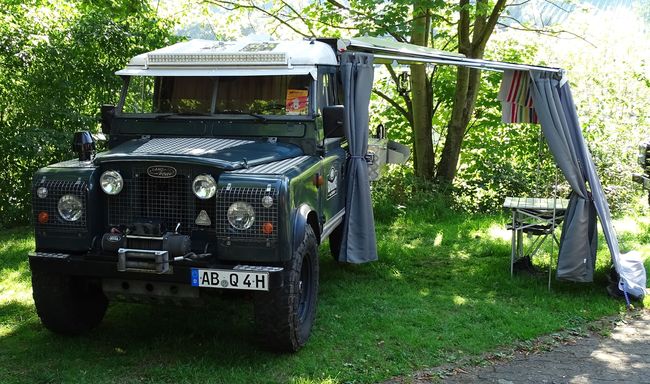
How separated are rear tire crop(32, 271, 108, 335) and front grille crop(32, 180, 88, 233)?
40 cm

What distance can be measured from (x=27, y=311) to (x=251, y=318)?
2040mm

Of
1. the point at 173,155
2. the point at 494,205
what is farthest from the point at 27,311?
the point at 494,205

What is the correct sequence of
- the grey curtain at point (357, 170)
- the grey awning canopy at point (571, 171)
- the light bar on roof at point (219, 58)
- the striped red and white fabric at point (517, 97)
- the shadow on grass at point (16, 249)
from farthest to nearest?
the shadow on grass at point (16, 249)
the striped red and white fabric at point (517, 97)
the grey curtain at point (357, 170)
the grey awning canopy at point (571, 171)
the light bar on roof at point (219, 58)

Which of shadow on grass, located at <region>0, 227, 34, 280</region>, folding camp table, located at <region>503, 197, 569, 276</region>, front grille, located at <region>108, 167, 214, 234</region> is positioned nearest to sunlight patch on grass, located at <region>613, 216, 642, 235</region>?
folding camp table, located at <region>503, 197, 569, 276</region>

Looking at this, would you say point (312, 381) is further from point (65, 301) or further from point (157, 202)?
point (65, 301)

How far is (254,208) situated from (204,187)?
0.47m

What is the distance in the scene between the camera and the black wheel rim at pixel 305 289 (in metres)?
5.27

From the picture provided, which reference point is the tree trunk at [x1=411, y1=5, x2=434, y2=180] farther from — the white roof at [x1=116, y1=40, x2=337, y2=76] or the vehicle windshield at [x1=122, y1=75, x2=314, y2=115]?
the vehicle windshield at [x1=122, y1=75, x2=314, y2=115]

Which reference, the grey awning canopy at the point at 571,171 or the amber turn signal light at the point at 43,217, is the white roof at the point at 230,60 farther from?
the amber turn signal light at the point at 43,217

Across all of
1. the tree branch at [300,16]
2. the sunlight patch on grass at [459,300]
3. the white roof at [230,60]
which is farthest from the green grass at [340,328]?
the tree branch at [300,16]

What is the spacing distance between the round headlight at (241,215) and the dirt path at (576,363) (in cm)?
154

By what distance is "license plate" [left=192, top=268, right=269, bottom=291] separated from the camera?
175 inches

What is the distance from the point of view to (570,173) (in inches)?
263

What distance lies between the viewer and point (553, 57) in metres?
18.8
